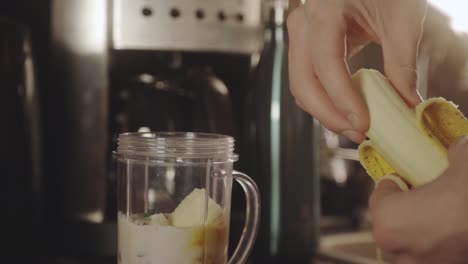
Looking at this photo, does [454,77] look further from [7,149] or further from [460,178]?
[460,178]

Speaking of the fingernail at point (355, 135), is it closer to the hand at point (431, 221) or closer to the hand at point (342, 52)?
the hand at point (342, 52)

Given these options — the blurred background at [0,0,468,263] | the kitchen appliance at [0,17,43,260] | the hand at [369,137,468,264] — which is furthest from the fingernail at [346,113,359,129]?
the kitchen appliance at [0,17,43,260]

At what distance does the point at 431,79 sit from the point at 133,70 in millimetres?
814

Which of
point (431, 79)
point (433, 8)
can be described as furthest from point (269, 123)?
point (431, 79)

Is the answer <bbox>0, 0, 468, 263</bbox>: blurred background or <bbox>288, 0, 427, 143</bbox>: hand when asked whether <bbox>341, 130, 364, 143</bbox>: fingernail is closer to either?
<bbox>288, 0, 427, 143</bbox>: hand

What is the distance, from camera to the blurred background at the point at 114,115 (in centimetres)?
92

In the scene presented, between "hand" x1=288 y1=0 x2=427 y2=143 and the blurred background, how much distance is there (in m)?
0.29

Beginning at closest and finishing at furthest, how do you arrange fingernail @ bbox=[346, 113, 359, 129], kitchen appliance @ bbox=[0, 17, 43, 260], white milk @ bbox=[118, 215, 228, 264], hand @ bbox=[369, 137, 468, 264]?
hand @ bbox=[369, 137, 468, 264] → fingernail @ bbox=[346, 113, 359, 129] → white milk @ bbox=[118, 215, 228, 264] → kitchen appliance @ bbox=[0, 17, 43, 260]

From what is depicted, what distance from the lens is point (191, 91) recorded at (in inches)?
39.3

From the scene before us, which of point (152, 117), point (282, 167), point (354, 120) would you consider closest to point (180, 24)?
point (152, 117)

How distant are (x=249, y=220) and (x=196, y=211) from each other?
10 cm

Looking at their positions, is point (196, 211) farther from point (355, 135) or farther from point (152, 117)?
point (152, 117)

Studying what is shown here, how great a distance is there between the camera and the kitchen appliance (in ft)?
2.95

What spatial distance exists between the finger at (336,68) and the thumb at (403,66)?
4 cm
